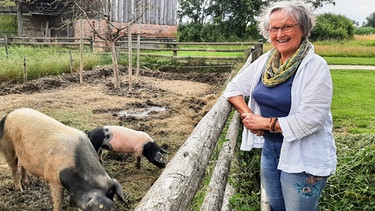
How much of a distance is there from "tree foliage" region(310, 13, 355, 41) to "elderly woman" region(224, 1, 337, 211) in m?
30.4

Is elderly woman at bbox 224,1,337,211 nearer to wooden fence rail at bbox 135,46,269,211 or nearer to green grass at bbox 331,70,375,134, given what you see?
wooden fence rail at bbox 135,46,269,211

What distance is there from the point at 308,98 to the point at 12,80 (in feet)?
38.9

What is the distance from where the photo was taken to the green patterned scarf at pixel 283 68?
85.4 inches

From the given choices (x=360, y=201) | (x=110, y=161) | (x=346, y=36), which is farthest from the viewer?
(x=346, y=36)

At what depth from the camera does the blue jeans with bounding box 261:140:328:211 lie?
2.21 metres

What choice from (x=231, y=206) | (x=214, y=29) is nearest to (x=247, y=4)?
(x=214, y=29)

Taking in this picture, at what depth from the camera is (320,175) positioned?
2.16 meters

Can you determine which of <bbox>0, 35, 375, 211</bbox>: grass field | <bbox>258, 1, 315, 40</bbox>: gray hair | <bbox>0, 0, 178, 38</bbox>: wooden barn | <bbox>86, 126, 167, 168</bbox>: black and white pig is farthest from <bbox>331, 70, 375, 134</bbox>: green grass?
<bbox>0, 0, 178, 38</bbox>: wooden barn

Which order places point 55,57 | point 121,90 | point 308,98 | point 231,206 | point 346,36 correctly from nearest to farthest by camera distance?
point 308,98 < point 231,206 < point 121,90 < point 55,57 < point 346,36

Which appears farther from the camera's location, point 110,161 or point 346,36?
point 346,36

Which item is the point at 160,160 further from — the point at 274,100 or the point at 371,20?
the point at 371,20

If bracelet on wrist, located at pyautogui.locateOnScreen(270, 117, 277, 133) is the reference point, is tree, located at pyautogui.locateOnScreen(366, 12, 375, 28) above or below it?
above

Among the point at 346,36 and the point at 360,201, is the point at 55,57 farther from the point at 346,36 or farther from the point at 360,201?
the point at 346,36

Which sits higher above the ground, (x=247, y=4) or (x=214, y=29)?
(x=247, y=4)
